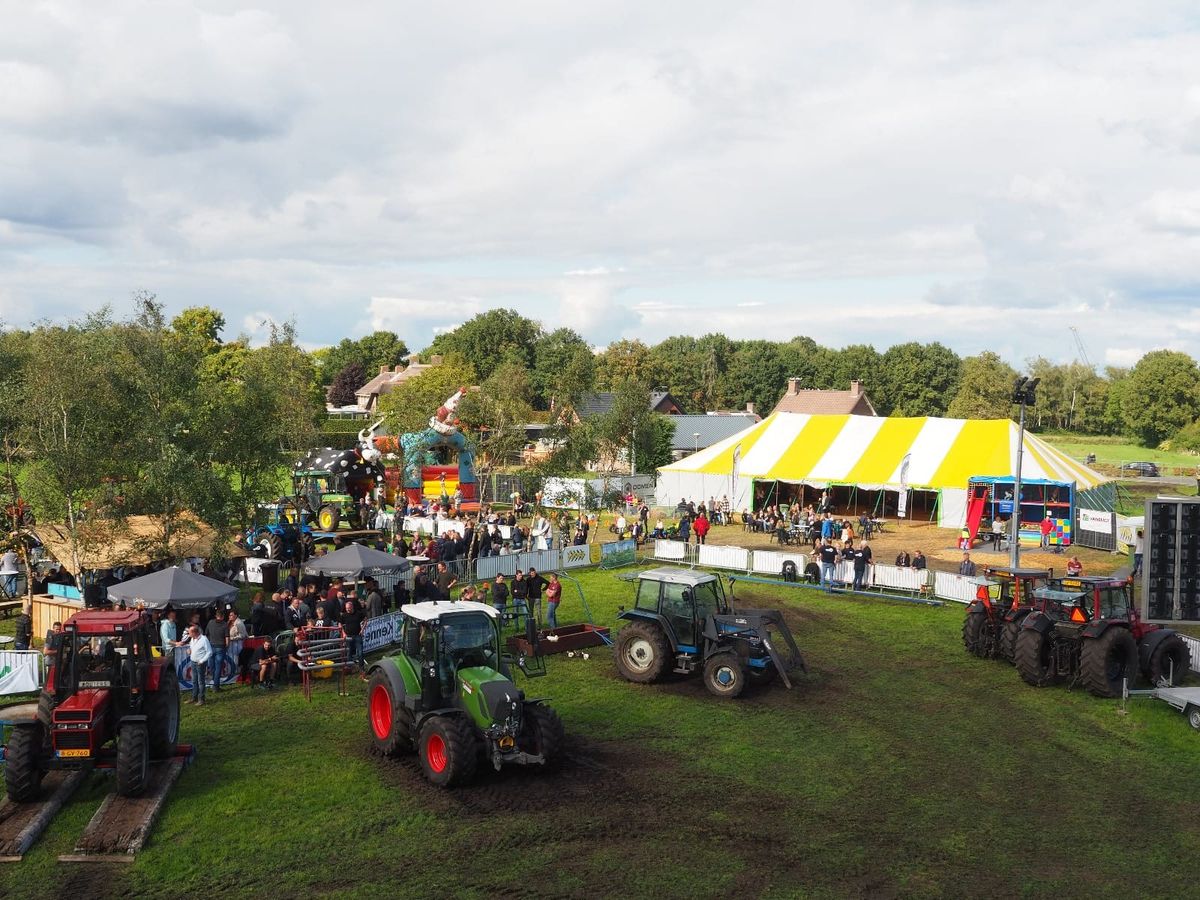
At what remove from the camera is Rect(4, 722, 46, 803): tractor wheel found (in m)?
10.2

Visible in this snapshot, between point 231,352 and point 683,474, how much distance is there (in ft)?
149

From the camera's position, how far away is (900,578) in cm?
2430

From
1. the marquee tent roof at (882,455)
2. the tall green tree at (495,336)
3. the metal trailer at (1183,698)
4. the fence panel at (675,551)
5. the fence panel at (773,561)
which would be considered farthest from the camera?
the tall green tree at (495,336)

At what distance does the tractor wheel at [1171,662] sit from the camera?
15703 millimetres

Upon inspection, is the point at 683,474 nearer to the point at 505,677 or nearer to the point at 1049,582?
the point at 1049,582

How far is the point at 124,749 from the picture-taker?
34.0 ft

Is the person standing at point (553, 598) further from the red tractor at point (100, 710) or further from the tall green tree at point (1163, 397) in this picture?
the tall green tree at point (1163, 397)

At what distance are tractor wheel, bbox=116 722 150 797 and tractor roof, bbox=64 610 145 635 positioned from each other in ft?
3.80

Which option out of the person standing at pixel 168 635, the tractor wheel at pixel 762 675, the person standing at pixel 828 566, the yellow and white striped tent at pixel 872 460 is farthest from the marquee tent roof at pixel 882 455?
the person standing at pixel 168 635

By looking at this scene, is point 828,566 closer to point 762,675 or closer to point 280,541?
point 762,675

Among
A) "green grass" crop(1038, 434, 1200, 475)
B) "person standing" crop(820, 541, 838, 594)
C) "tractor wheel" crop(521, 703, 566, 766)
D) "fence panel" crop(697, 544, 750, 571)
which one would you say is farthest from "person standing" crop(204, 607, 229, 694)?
"green grass" crop(1038, 434, 1200, 475)

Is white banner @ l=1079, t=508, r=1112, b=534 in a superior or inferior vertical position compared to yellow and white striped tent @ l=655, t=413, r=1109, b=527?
inferior

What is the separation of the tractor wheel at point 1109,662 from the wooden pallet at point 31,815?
46.4ft

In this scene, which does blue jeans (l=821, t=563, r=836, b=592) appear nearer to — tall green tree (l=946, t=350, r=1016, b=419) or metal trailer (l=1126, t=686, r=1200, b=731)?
metal trailer (l=1126, t=686, r=1200, b=731)
